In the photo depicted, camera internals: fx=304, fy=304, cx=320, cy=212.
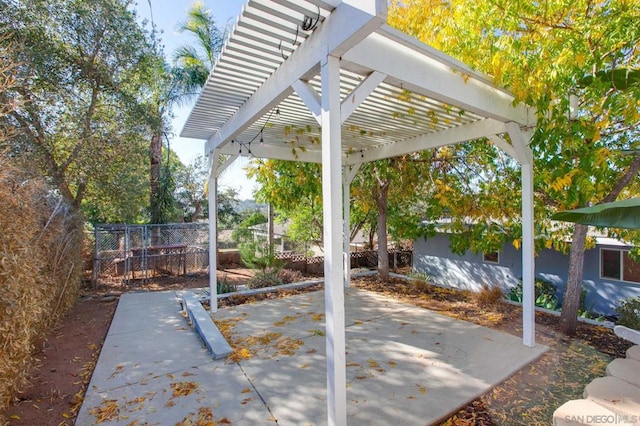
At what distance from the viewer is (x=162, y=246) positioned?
27.9 ft

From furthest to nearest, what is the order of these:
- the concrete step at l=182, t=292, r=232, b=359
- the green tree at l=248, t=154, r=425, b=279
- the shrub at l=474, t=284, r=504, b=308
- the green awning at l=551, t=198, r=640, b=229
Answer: the green tree at l=248, t=154, r=425, b=279 < the shrub at l=474, t=284, r=504, b=308 < the concrete step at l=182, t=292, r=232, b=359 < the green awning at l=551, t=198, r=640, b=229

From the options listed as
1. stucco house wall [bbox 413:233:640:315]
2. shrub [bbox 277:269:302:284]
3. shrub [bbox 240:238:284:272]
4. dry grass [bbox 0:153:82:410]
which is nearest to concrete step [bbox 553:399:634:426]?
dry grass [bbox 0:153:82:410]

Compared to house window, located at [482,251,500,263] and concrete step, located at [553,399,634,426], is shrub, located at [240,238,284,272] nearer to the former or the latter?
house window, located at [482,251,500,263]

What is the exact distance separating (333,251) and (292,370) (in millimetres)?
1916

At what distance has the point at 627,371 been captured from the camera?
1.98 meters

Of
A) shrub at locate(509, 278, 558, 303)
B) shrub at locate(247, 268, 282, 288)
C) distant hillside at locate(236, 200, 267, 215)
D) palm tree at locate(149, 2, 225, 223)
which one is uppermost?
palm tree at locate(149, 2, 225, 223)

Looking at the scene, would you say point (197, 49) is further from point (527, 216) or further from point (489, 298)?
point (489, 298)

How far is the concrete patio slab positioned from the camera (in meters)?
2.61

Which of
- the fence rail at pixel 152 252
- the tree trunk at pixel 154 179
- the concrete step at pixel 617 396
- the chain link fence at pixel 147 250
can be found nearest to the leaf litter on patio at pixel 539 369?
the concrete step at pixel 617 396

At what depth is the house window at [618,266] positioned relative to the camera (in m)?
→ 6.72

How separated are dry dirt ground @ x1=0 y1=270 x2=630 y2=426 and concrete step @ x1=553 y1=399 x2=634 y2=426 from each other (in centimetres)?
107

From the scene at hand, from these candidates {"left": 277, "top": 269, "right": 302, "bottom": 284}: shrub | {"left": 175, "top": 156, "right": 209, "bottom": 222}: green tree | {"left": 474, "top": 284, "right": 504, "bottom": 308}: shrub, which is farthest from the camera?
{"left": 175, "top": 156, "right": 209, "bottom": 222}: green tree

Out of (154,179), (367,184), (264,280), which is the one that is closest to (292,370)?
(264,280)

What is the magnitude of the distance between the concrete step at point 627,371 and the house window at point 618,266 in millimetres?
6499
